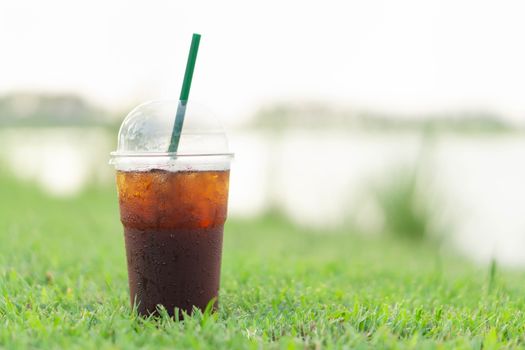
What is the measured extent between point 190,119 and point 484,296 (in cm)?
168

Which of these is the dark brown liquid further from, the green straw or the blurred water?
the blurred water

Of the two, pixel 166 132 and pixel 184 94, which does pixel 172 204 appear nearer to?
pixel 166 132

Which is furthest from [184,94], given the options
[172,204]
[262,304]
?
[262,304]

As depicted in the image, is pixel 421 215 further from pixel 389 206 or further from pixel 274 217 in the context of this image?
pixel 274 217

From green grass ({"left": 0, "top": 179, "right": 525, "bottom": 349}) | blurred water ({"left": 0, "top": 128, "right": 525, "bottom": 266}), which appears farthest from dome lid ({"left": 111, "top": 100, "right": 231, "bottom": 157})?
blurred water ({"left": 0, "top": 128, "right": 525, "bottom": 266})

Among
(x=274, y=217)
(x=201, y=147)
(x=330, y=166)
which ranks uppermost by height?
(x=201, y=147)

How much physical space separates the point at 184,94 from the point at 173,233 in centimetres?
50

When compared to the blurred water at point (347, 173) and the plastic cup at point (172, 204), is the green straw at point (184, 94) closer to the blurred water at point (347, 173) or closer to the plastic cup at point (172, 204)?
the plastic cup at point (172, 204)

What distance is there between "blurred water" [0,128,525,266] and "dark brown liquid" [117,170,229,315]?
387 cm

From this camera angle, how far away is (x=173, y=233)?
229 centimetres

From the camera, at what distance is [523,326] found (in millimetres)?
2482

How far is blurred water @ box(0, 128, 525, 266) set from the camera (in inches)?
282

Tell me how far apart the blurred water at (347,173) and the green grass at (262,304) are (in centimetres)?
255

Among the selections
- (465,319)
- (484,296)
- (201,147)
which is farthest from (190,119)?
(484,296)
